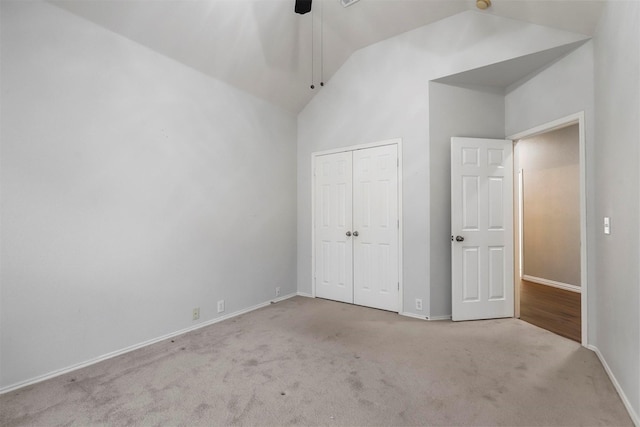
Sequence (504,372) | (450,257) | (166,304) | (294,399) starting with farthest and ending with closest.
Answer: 1. (450,257)
2. (166,304)
3. (504,372)
4. (294,399)

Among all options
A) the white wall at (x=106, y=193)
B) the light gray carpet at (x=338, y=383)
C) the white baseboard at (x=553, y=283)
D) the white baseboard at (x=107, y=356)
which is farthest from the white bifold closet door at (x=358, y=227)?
the white baseboard at (x=553, y=283)

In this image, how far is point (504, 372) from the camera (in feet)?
7.39

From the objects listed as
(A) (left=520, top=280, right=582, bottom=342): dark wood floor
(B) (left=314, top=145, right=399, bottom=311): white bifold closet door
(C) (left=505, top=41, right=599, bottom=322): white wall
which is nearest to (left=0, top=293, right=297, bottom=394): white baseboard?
(B) (left=314, top=145, right=399, bottom=311): white bifold closet door

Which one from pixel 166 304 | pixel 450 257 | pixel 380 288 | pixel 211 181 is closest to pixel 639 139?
pixel 450 257

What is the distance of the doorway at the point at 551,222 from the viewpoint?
4387 millimetres

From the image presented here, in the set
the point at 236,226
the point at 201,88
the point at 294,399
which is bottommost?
the point at 294,399

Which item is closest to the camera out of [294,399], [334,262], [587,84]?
[294,399]

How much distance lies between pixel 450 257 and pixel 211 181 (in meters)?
2.83

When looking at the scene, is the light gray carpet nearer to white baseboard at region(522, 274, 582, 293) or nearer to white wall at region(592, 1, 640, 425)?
white wall at region(592, 1, 640, 425)

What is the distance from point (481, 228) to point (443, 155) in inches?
36.5

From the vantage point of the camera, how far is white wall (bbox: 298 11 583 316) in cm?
301

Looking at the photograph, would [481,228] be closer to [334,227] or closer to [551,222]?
[334,227]

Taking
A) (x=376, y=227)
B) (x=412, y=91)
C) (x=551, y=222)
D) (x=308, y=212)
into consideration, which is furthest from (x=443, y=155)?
(x=551, y=222)

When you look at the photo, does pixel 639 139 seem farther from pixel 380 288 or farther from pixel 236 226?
pixel 236 226
